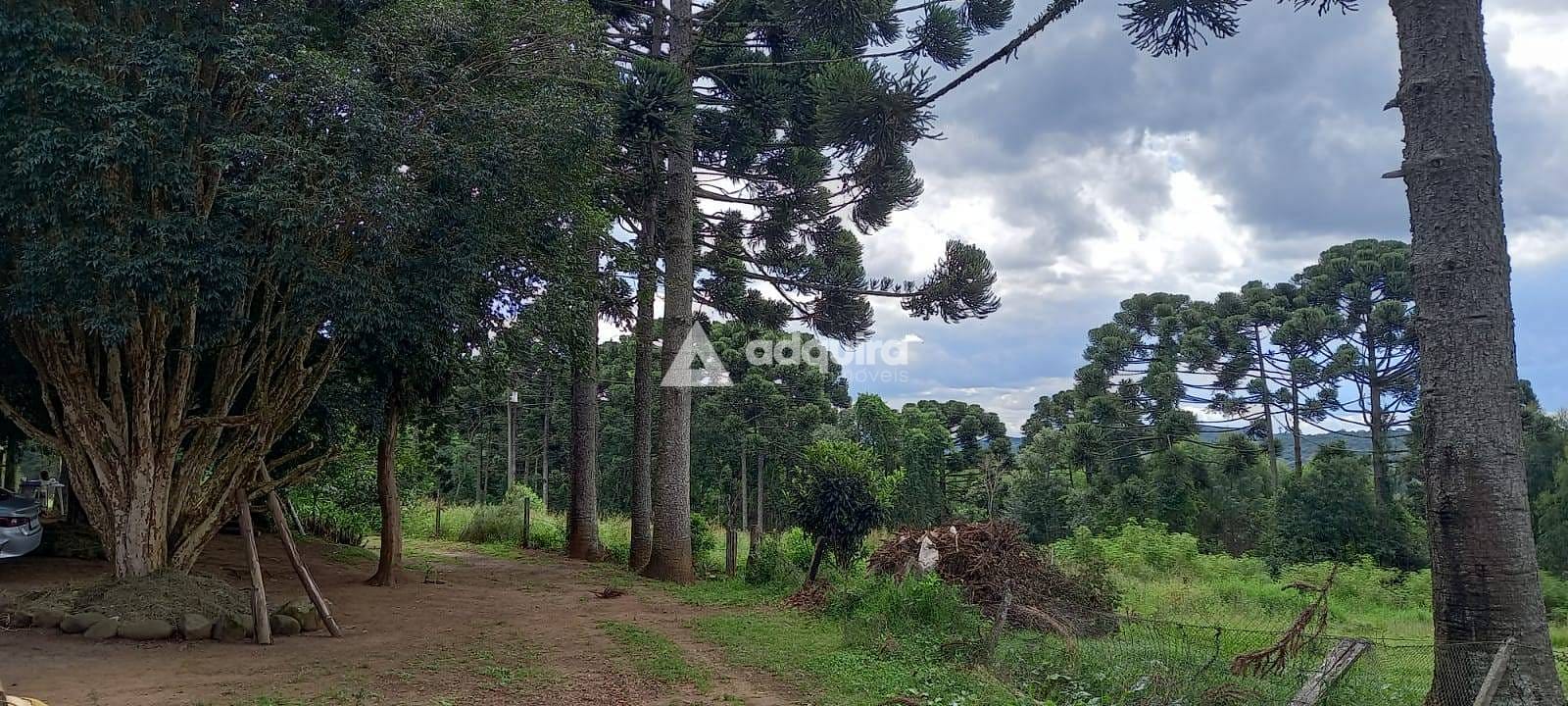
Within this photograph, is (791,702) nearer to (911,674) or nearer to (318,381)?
(911,674)

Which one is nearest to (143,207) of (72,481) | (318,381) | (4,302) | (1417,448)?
(4,302)

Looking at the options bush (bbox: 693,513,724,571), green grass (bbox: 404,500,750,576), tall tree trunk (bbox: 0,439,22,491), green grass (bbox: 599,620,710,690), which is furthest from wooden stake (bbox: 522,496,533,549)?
green grass (bbox: 599,620,710,690)

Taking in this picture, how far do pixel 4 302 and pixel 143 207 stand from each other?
146 centimetres

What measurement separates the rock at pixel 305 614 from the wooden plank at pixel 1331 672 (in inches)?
303

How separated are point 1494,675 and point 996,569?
5861 millimetres

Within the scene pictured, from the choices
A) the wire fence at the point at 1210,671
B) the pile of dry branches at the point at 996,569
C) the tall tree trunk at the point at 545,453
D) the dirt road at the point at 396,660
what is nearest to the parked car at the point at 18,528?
the dirt road at the point at 396,660

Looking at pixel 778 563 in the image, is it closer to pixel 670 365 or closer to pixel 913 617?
pixel 670 365

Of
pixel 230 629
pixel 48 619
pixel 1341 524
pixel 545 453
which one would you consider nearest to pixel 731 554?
pixel 230 629

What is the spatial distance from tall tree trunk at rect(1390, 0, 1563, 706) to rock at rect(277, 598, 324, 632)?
8410 mm

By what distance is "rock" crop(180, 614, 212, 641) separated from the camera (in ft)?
24.0

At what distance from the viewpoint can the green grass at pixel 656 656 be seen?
6824 millimetres

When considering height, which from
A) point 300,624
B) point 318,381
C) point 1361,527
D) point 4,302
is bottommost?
point 1361,527

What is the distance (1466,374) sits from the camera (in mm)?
4867

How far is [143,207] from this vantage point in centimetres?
690
